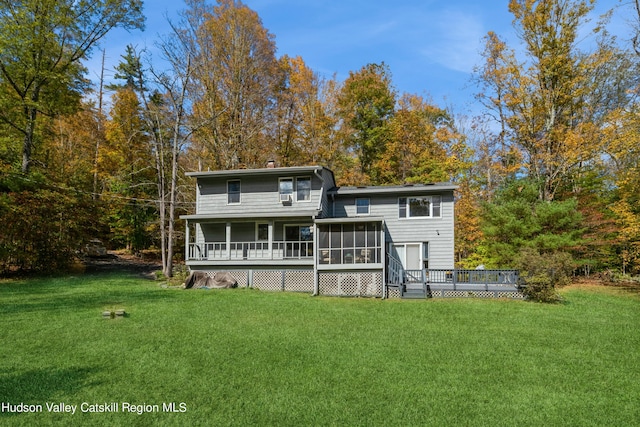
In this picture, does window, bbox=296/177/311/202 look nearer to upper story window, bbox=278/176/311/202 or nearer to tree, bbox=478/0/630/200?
upper story window, bbox=278/176/311/202

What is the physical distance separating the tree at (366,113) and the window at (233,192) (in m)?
12.3

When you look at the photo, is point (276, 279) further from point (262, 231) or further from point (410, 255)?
point (410, 255)

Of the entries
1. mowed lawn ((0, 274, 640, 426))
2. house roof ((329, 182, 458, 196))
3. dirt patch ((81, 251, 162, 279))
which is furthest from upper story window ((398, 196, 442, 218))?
dirt patch ((81, 251, 162, 279))

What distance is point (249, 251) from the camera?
18.4 metres

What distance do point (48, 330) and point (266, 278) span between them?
388 inches

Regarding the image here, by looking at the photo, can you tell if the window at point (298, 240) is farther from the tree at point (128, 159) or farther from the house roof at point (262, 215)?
the tree at point (128, 159)

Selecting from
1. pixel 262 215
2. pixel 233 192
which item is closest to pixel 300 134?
pixel 233 192

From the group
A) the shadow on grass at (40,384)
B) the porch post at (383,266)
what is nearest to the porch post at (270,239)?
the porch post at (383,266)

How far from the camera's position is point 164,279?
69.8 ft

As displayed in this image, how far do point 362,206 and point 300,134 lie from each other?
1172cm

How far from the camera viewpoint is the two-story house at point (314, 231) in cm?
1672

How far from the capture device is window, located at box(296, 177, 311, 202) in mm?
19234

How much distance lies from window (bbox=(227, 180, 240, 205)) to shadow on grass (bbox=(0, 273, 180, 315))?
5801 mm

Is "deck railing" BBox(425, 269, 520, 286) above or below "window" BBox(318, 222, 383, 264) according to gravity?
below
